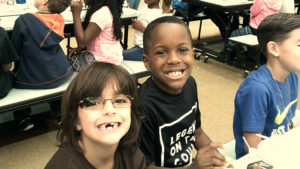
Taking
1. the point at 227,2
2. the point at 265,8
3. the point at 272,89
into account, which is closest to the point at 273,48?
the point at 272,89

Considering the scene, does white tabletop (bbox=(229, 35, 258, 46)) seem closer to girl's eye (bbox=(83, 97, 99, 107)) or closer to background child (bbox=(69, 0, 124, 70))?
background child (bbox=(69, 0, 124, 70))

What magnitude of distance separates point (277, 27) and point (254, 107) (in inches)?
17.0

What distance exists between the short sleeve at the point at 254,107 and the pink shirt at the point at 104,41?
1.38 meters

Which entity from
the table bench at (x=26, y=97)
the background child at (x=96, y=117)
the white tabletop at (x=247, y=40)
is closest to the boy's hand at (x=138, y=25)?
the table bench at (x=26, y=97)

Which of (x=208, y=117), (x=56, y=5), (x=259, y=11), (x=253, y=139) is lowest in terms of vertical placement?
(x=208, y=117)

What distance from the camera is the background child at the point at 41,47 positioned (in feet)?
6.95

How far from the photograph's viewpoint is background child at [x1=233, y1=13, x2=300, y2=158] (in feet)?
4.66

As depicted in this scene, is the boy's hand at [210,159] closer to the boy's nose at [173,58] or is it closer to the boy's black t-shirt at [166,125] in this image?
the boy's black t-shirt at [166,125]

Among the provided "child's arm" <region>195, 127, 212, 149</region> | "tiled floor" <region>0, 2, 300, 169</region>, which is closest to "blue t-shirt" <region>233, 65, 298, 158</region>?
"child's arm" <region>195, 127, 212, 149</region>

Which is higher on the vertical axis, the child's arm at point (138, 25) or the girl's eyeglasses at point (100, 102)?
the girl's eyeglasses at point (100, 102)

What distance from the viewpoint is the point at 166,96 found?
4.42 ft

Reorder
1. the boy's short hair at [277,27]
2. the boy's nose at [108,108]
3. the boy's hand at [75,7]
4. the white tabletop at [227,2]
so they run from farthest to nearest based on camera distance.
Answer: the white tabletop at [227,2] < the boy's hand at [75,7] < the boy's short hair at [277,27] < the boy's nose at [108,108]

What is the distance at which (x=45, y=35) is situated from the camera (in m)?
2.16

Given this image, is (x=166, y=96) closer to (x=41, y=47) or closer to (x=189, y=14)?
(x=41, y=47)
